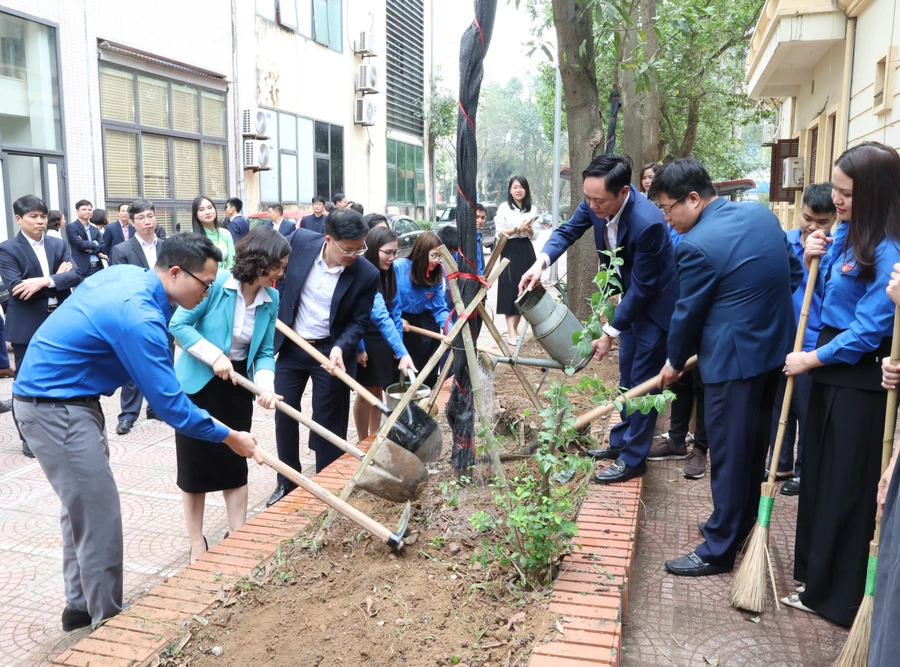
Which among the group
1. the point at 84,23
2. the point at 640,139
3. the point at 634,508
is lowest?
the point at 634,508

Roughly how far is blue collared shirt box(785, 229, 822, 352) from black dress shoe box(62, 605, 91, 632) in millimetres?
3652

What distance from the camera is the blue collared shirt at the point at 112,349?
9.36 feet

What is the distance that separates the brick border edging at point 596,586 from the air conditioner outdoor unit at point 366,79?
19.3 metres

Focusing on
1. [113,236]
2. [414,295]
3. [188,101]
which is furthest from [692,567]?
[188,101]

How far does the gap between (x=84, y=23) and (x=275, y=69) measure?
5.71 metres

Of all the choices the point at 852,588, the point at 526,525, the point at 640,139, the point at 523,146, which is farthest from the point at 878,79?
the point at 523,146

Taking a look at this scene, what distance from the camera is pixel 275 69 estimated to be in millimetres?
16953

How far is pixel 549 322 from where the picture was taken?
4.18 meters

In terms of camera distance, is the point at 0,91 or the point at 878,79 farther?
the point at 0,91

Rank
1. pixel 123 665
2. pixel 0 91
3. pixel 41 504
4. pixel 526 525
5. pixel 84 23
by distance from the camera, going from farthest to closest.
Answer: pixel 84 23, pixel 0 91, pixel 41 504, pixel 526 525, pixel 123 665

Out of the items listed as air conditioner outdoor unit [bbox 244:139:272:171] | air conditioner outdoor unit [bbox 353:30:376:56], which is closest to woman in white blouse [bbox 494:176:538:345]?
air conditioner outdoor unit [bbox 244:139:272:171]

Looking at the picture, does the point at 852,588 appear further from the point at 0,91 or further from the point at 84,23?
the point at 84,23

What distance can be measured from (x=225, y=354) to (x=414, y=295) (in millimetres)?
1997

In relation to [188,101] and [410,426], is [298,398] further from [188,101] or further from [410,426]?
[188,101]
